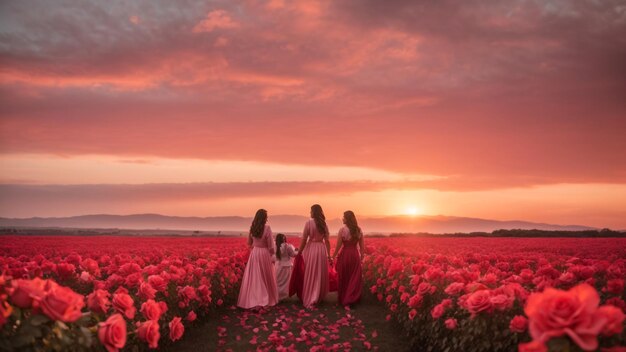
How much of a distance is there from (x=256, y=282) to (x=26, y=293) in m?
10.3

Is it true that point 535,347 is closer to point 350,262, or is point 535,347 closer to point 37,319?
point 37,319

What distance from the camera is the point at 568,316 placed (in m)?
3.75

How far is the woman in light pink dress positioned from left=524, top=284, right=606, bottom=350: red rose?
40.2 feet

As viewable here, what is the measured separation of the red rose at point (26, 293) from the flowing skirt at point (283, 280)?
12.0 meters

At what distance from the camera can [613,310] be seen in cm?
393

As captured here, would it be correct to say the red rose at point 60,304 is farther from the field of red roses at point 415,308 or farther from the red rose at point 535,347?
the red rose at point 535,347

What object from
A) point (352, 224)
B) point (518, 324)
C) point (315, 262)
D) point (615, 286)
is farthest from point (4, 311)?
point (315, 262)

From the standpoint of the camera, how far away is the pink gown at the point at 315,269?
14.8m

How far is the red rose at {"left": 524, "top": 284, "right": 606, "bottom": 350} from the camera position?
369 centimetres

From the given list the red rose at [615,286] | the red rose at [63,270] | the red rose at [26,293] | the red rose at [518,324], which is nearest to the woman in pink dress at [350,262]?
the red rose at [63,270]

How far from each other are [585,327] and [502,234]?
4875 cm

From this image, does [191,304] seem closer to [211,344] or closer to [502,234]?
[211,344]

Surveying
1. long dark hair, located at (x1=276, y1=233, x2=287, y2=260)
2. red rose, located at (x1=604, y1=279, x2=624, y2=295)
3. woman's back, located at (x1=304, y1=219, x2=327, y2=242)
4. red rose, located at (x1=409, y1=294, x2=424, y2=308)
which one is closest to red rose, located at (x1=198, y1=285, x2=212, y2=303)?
woman's back, located at (x1=304, y1=219, x2=327, y2=242)

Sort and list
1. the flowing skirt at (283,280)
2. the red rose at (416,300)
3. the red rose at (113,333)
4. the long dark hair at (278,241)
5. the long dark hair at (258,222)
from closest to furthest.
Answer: the red rose at (113,333) < the red rose at (416,300) < the long dark hair at (258,222) < the flowing skirt at (283,280) < the long dark hair at (278,241)
